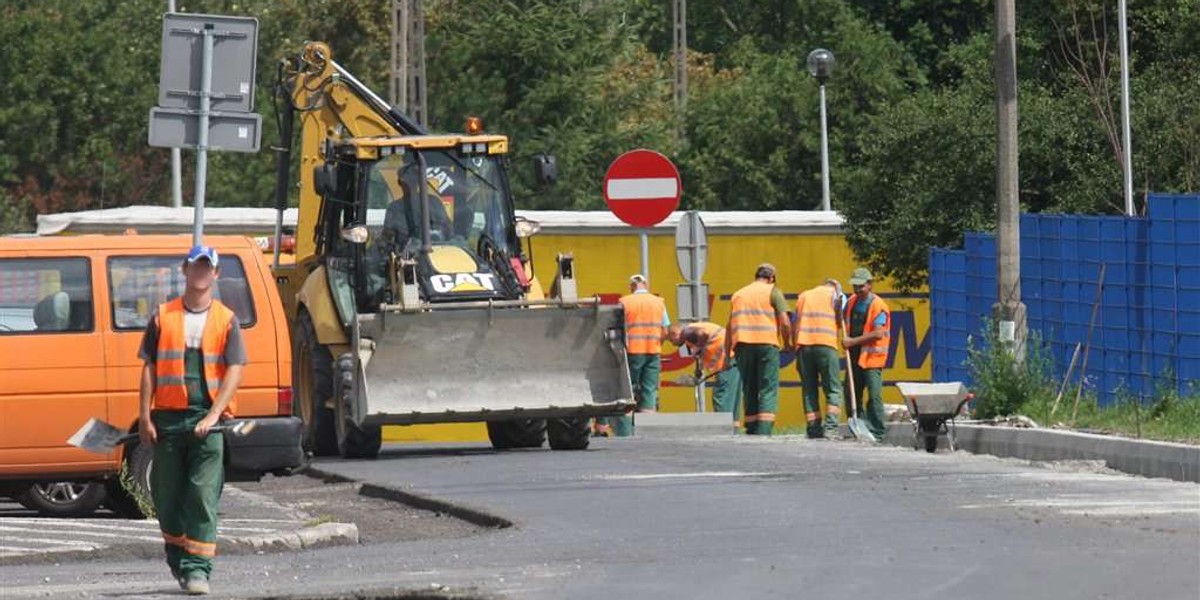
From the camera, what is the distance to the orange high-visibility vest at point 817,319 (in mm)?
23844

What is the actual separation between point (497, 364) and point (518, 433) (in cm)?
162

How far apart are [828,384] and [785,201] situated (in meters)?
29.2

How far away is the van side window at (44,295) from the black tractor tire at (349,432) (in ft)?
15.4

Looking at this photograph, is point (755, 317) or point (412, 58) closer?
point (755, 317)

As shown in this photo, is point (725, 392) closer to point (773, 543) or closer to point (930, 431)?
point (930, 431)

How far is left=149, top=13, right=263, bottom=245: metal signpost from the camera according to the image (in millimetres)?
16344

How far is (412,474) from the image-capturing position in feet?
59.9

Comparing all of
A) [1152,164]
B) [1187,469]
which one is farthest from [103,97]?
[1187,469]

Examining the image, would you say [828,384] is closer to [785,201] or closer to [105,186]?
[785,201]

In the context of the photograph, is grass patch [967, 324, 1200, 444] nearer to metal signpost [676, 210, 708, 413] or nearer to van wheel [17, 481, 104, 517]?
metal signpost [676, 210, 708, 413]

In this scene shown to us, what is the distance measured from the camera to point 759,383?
24.6 meters

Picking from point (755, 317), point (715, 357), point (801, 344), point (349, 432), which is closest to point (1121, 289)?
point (801, 344)

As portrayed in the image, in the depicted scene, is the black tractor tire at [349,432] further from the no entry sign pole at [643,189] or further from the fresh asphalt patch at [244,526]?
the no entry sign pole at [643,189]

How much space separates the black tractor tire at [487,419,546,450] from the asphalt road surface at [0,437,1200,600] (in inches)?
148
